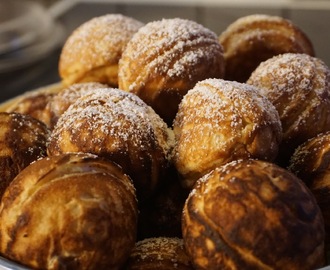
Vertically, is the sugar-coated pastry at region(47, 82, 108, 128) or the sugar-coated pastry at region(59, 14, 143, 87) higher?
the sugar-coated pastry at region(59, 14, 143, 87)

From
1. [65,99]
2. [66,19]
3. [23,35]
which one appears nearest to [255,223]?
[65,99]

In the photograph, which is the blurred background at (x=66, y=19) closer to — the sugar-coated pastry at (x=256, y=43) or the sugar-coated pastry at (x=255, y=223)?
the sugar-coated pastry at (x=256, y=43)

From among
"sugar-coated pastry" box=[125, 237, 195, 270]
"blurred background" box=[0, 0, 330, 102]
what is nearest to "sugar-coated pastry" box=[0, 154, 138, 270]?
"sugar-coated pastry" box=[125, 237, 195, 270]

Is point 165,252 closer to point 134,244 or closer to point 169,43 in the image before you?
point 134,244

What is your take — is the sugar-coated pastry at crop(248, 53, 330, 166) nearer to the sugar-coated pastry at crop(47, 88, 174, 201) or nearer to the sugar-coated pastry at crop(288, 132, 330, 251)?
the sugar-coated pastry at crop(288, 132, 330, 251)

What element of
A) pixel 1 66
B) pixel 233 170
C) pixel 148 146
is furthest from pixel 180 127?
pixel 1 66

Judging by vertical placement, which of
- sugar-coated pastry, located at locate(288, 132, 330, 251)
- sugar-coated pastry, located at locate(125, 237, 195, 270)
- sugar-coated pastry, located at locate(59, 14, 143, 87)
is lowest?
sugar-coated pastry, located at locate(125, 237, 195, 270)
